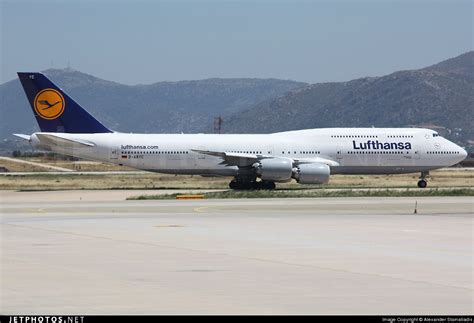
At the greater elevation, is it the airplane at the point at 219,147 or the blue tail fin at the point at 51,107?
the blue tail fin at the point at 51,107

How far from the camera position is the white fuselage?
65062 millimetres

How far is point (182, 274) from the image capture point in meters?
21.0

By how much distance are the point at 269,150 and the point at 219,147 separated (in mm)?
3148

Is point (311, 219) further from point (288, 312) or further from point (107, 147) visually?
point (107, 147)

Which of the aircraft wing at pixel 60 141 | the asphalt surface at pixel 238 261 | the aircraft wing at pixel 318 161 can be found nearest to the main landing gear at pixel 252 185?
the aircraft wing at pixel 318 161

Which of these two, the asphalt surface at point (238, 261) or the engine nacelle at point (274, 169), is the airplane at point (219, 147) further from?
the asphalt surface at point (238, 261)

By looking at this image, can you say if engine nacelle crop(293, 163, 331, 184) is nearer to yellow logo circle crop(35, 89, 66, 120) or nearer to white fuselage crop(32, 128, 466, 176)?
white fuselage crop(32, 128, 466, 176)

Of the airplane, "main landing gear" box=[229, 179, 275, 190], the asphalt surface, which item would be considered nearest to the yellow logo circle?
the airplane

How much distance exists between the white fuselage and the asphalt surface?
2176 centimetres

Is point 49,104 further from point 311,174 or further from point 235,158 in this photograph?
point 311,174

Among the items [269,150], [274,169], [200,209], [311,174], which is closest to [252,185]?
[269,150]

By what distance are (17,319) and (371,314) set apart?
16.5ft

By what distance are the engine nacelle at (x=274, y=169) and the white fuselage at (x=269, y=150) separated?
10.6 feet

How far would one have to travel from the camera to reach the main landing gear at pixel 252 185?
6444 centimetres
